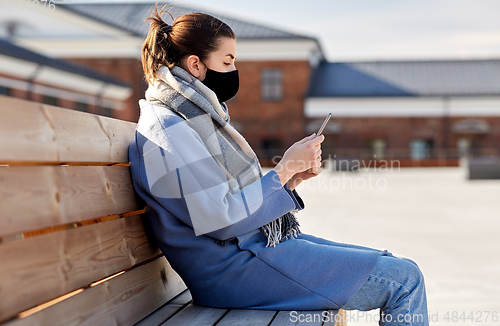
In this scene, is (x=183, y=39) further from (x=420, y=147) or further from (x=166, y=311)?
→ (x=420, y=147)

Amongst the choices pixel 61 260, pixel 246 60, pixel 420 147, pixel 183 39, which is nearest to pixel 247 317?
pixel 61 260

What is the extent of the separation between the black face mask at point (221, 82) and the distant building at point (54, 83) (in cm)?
1429

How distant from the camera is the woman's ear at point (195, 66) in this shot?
2020mm

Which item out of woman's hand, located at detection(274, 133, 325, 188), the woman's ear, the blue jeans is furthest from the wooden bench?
woman's hand, located at detection(274, 133, 325, 188)

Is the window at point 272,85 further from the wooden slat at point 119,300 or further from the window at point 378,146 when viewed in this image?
the wooden slat at point 119,300

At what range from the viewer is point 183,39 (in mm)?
2016

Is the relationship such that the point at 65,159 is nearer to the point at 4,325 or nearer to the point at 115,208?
the point at 115,208

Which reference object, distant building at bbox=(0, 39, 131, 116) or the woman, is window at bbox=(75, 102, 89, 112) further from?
the woman

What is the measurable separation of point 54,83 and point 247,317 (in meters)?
17.8

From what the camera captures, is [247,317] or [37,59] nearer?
[247,317]

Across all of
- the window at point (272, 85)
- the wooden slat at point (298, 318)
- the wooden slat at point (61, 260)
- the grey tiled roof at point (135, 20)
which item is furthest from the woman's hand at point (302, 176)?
the window at point (272, 85)

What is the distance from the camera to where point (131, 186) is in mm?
2012

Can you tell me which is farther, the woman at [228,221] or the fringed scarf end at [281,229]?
the fringed scarf end at [281,229]

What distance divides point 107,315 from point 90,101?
1971 centimetres
